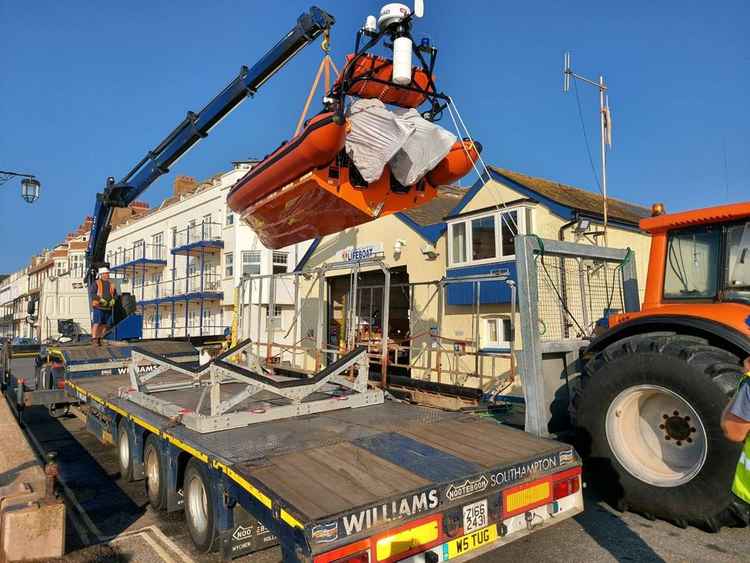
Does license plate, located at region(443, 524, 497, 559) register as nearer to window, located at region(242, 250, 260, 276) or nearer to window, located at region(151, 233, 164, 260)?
window, located at region(242, 250, 260, 276)

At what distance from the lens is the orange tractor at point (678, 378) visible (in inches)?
151

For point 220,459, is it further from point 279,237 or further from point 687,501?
point 279,237

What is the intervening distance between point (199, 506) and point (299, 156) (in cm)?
399

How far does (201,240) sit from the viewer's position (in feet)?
91.0

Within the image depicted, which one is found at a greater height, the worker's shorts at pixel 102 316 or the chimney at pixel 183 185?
the chimney at pixel 183 185

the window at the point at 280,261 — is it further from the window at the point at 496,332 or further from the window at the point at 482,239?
the window at the point at 496,332

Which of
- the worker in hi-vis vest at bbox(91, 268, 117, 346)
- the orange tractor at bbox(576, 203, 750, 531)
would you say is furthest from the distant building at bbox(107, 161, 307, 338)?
the orange tractor at bbox(576, 203, 750, 531)

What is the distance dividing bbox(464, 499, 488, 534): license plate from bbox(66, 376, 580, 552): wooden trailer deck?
6 cm

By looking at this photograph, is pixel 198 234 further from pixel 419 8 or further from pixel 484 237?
pixel 419 8

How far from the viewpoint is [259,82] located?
9.46m

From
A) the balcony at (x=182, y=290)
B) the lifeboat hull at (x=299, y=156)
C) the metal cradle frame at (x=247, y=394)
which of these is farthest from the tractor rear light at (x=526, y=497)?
the balcony at (x=182, y=290)

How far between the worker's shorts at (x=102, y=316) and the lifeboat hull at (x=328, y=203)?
22.2 feet

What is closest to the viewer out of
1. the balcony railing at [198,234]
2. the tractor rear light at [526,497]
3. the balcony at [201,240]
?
the tractor rear light at [526,497]

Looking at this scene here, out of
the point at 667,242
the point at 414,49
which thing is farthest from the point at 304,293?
the point at 667,242
